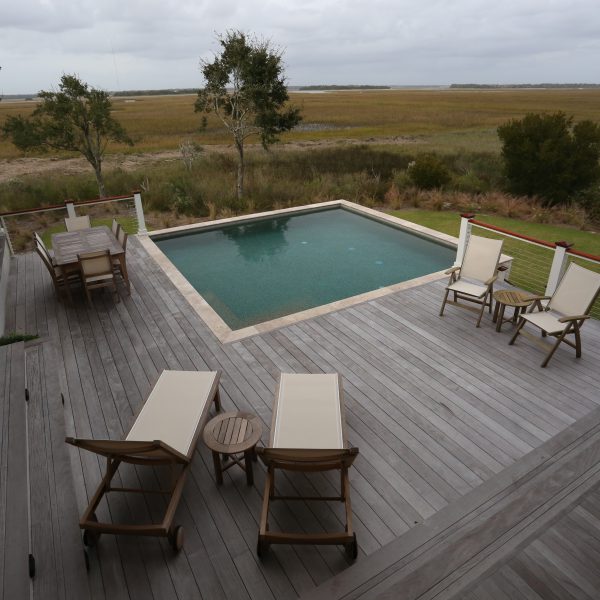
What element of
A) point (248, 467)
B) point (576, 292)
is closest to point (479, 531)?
point (248, 467)

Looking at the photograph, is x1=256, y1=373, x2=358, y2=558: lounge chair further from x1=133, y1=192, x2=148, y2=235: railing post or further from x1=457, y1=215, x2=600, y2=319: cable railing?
x1=133, y1=192, x2=148, y2=235: railing post

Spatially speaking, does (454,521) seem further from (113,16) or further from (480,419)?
(113,16)

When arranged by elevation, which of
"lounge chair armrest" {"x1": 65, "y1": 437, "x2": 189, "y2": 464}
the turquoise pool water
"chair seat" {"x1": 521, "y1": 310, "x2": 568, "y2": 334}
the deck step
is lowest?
the turquoise pool water

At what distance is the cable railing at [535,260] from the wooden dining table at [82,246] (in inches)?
195

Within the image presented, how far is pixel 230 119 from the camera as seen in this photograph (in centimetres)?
1230

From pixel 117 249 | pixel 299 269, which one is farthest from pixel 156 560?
pixel 299 269

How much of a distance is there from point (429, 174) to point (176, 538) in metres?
12.4

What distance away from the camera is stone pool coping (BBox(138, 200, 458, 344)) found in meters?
4.80

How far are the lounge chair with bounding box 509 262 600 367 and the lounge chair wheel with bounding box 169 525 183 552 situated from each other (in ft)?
11.9

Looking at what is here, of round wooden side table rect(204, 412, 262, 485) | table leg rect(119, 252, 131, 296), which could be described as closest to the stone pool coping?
table leg rect(119, 252, 131, 296)

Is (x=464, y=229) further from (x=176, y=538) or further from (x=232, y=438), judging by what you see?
(x=176, y=538)

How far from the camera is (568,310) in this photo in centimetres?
416

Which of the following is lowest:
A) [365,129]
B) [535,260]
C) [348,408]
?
[535,260]

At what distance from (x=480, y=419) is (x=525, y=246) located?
6.12m
